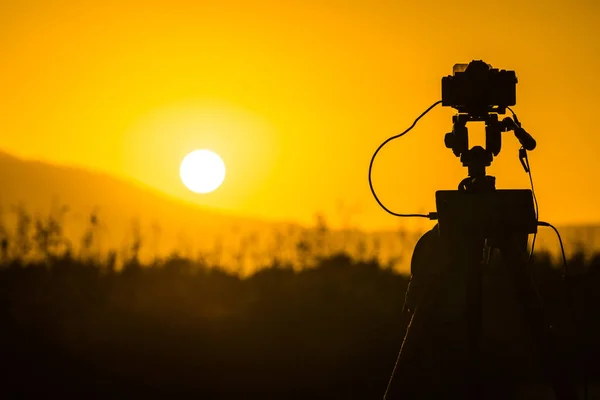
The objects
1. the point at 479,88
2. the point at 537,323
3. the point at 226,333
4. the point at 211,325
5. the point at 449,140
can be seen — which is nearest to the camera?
the point at 537,323

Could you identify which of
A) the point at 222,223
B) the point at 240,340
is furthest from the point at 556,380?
the point at 222,223

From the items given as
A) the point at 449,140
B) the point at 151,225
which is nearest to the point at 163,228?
the point at 151,225

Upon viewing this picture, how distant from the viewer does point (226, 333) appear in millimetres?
9516

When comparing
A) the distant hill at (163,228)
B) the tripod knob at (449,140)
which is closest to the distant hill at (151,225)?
the distant hill at (163,228)

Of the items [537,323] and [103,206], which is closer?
[537,323]

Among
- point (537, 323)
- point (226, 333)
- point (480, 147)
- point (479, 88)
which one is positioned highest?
point (479, 88)

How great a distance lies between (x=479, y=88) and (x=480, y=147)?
0.29 metres

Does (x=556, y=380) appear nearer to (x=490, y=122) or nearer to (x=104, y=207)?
(x=490, y=122)

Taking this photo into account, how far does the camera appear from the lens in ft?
16.5

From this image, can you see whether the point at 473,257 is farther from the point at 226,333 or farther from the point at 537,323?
the point at 226,333

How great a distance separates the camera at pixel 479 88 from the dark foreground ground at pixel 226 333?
3358 mm

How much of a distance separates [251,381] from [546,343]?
175 inches

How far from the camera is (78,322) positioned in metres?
9.44

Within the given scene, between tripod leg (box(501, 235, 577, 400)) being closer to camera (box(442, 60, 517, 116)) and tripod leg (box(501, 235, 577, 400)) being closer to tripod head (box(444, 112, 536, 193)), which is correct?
tripod head (box(444, 112, 536, 193))
